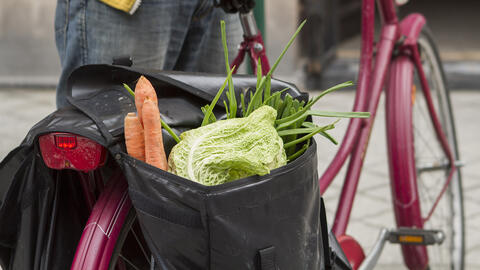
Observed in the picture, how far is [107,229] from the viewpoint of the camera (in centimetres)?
126

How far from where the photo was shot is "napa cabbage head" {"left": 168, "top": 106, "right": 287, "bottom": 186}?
111 centimetres

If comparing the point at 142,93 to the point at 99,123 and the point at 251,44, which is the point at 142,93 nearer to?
the point at 99,123

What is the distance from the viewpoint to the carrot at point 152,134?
1139mm

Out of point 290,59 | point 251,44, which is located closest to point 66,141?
point 251,44

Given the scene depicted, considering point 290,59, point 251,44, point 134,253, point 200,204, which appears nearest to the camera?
point 200,204

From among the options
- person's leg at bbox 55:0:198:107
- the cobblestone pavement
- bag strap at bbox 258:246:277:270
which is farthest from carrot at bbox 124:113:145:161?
the cobblestone pavement

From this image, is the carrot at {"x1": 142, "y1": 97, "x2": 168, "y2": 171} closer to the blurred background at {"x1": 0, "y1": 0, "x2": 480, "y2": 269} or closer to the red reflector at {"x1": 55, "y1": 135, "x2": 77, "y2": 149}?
the red reflector at {"x1": 55, "y1": 135, "x2": 77, "y2": 149}

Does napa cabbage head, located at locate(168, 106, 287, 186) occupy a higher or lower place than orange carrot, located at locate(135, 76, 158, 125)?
lower

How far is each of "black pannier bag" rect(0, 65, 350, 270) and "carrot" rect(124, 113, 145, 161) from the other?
0.02 m

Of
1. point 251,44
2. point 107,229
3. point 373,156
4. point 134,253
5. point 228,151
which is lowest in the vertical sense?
point 373,156

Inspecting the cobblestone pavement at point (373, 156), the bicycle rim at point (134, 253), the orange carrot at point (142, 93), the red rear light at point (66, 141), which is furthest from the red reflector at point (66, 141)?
the cobblestone pavement at point (373, 156)

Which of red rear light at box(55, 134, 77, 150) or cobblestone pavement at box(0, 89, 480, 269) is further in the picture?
cobblestone pavement at box(0, 89, 480, 269)

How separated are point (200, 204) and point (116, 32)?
96 cm

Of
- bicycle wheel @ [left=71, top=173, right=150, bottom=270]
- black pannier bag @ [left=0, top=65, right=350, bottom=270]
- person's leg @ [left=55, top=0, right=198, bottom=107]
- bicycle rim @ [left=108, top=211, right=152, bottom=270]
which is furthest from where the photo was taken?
person's leg @ [left=55, top=0, right=198, bottom=107]
